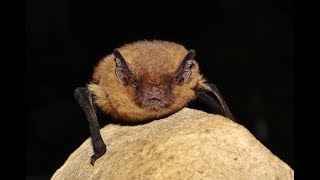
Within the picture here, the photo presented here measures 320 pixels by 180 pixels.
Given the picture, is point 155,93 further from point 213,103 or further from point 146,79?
point 213,103

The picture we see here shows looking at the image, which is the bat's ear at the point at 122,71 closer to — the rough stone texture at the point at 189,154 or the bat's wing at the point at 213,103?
the rough stone texture at the point at 189,154

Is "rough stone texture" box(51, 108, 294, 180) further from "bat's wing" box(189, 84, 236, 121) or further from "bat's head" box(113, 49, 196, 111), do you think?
"bat's wing" box(189, 84, 236, 121)

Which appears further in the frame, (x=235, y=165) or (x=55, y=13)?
(x=55, y=13)

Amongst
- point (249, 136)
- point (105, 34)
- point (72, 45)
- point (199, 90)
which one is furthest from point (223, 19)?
point (249, 136)

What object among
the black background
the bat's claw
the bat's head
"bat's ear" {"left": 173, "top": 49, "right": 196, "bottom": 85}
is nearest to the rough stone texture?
the bat's claw

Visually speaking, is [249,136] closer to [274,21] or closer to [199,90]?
[199,90]

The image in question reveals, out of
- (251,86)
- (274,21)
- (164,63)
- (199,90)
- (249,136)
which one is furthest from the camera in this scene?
(274,21)

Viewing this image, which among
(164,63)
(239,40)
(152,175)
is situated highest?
(164,63)
